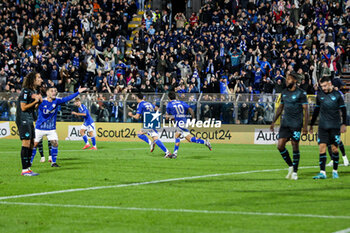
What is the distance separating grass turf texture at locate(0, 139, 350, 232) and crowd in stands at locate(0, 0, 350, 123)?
13381mm

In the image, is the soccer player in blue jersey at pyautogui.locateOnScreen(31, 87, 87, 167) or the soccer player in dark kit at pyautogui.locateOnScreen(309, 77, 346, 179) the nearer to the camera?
the soccer player in dark kit at pyautogui.locateOnScreen(309, 77, 346, 179)

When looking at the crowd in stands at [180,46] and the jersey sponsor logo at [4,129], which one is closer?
the crowd in stands at [180,46]

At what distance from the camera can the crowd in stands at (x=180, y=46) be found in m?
31.0

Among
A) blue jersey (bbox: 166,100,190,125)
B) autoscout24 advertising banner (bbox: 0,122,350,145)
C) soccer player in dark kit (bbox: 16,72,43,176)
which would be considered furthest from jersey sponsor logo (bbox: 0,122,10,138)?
soccer player in dark kit (bbox: 16,72,43,176)

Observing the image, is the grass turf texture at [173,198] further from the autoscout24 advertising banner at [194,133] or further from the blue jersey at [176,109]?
the autoscout24 advertising banner at [194,133]

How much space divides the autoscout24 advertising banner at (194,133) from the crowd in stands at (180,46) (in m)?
1.88

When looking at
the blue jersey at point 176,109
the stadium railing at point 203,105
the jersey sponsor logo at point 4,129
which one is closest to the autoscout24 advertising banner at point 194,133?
the jersey sponsor logo at point 4,129

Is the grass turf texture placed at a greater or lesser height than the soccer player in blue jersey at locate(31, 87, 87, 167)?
lesser

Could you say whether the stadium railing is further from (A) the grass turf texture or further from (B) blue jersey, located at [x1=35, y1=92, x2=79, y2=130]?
(B) blue jersey, located at [x1=35, y1=92, x2=79, y2=130]

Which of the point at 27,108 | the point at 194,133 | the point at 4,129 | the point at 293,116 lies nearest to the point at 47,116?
the point at 27,108

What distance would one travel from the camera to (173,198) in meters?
10.6

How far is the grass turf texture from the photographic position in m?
8.04

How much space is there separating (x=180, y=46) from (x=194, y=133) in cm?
589

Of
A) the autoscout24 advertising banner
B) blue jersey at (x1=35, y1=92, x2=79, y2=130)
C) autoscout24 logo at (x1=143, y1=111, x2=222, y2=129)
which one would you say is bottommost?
the autoscout24 advertising banner
